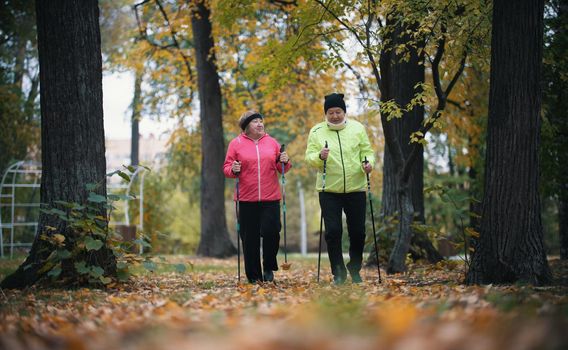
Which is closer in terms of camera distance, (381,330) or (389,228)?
(381,330)

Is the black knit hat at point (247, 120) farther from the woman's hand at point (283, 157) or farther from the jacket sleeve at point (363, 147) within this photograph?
the jacket sleeve at point (363, 147)

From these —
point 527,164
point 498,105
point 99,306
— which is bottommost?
point 99,306

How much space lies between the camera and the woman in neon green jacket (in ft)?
22.8

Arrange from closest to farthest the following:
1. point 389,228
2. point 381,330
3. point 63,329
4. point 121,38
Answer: point 381,330, point 63,329, point 389,228, point 121,38

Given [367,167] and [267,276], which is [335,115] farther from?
[267,276]

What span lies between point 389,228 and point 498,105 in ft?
15.6

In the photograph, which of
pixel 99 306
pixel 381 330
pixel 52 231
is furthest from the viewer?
pixel 52 231

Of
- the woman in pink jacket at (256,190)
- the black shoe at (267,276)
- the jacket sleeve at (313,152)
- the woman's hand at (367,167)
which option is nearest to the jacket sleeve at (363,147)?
the woman's hand at (367,167)

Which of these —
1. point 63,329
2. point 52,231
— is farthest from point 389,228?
point 63,329

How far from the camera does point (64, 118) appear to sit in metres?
6.70

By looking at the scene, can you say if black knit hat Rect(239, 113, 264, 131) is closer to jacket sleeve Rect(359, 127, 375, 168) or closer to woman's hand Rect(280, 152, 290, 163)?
woman's hand Rect(280, 152, 290, 163)

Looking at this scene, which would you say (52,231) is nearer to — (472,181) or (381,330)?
(381,330)

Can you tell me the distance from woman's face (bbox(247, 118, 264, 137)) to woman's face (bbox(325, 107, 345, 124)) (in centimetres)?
82

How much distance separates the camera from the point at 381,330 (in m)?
2.70
